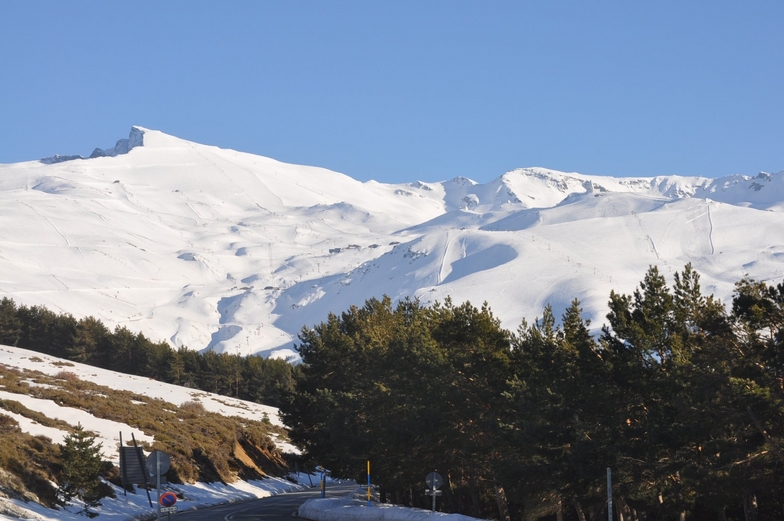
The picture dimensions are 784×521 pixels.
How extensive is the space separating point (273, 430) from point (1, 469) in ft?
187

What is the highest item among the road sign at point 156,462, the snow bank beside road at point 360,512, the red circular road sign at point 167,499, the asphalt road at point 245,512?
the road sign at point 156,462

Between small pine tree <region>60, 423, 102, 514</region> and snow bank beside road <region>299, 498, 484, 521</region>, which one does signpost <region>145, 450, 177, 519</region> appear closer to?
snow bank beside road <region>299, 498, 484, 521</region>

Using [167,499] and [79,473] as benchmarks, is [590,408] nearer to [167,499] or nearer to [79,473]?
[167,499]

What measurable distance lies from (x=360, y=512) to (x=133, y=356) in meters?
88.5

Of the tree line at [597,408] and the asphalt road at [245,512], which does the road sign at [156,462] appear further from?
the asphalt road at [245,512]

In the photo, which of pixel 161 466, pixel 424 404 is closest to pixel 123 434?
pixel 424 404

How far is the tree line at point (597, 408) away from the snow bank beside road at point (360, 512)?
3663mm

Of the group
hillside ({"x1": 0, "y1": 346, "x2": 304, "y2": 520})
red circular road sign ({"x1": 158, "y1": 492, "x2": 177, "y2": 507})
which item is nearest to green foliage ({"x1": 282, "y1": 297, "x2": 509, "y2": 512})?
hillside ({"x1": 0, "y1": 346, "x2": 304, "y2": 520})

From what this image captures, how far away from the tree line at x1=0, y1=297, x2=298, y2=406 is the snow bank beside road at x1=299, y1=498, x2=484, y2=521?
76.3 m

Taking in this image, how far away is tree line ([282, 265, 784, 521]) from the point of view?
26406 millimetres

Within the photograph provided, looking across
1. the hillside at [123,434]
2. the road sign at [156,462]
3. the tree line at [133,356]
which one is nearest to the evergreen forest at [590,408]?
the hillside at [123,434]

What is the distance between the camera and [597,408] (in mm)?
31266

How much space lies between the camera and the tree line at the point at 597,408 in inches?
1040

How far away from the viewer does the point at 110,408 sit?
59625mm
